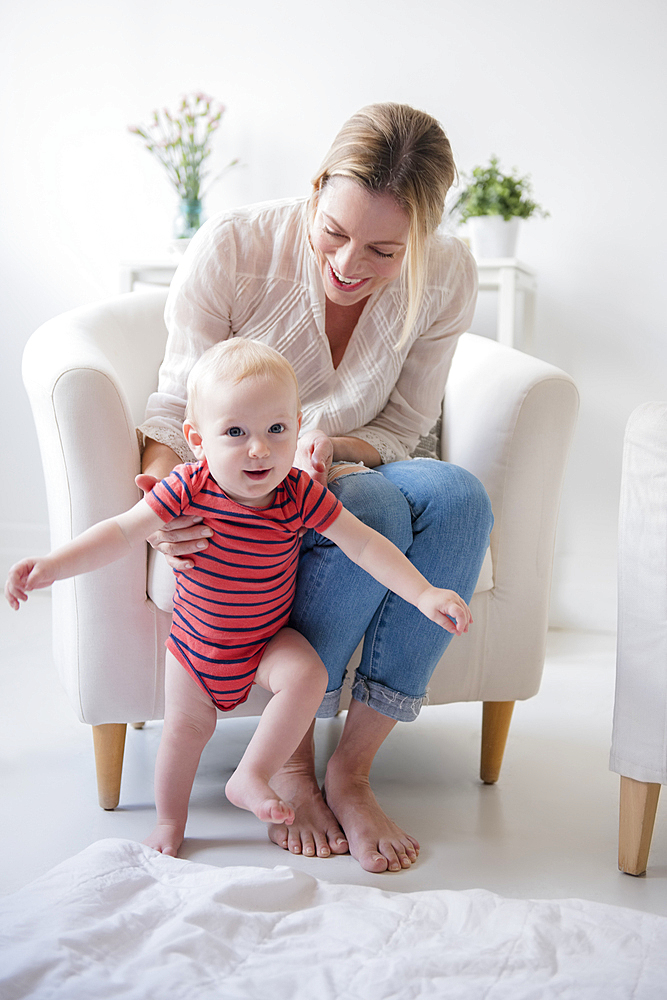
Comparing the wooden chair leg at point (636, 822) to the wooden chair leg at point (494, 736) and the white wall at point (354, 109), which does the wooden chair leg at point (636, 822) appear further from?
the white wall at point (354, 109)

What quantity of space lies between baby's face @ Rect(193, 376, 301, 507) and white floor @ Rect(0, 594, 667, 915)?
1.57ft

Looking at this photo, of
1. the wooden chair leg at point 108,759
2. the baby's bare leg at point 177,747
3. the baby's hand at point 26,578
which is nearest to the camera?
the baby's hand at point 26,578

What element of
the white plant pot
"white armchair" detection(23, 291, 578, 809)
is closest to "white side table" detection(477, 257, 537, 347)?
the white plant pot

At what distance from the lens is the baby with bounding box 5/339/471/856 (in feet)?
3.27

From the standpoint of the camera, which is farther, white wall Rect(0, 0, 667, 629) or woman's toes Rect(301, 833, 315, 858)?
white wall Rect(0, 0, 667, 629)

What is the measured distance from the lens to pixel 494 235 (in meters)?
2.06

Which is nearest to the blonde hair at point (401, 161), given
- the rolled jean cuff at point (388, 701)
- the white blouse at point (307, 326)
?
the white blouse at point (307, 326)

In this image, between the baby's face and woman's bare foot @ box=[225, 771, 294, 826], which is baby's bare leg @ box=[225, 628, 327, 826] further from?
the baby's face

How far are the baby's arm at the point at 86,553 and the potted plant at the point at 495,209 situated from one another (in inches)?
52.2

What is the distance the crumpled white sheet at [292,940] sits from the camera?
2.56ft

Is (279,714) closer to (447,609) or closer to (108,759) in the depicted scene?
(447,609)

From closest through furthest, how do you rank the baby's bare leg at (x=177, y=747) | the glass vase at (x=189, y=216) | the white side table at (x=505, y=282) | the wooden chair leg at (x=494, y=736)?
the baby's bare leg at (x=177, y=747) → the wooden chair leg at (x=494, y=736) → the white side table at (x=505, y=282) → the glass vase at (x=189, y=216)

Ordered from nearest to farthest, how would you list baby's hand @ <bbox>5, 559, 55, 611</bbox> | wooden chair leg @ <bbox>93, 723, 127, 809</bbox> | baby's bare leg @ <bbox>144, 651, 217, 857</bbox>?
baby's hand @ <bbox>5, 559, 55, 611</bbox> < baby's bare leg @ <bbox>144, 651, 217, 857</bbox> < wooden chair leg @ <bbox>93, 723, 127, 809</bbox>

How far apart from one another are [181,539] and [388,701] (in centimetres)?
35
